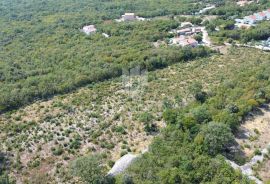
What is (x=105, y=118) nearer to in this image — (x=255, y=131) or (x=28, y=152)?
(x=28, y=152)

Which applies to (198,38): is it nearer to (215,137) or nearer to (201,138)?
(201,138)

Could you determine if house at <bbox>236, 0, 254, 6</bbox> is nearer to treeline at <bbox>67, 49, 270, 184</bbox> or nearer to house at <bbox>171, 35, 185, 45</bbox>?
house at <bbox>171, 35, 185, 45</bbox>

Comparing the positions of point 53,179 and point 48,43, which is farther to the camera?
point 48,43

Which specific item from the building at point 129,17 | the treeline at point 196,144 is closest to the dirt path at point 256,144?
the treeline at point 196,144

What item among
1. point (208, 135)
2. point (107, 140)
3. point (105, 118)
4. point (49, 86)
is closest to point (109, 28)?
point (49, 86)

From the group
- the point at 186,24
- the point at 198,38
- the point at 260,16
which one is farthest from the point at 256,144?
the point at 260,16

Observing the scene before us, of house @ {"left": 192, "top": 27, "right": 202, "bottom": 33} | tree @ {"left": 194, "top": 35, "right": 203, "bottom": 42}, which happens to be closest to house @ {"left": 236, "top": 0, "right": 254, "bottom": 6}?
house @ {"left": 192, "top": 27, "right": 202, "bottom": 33}
